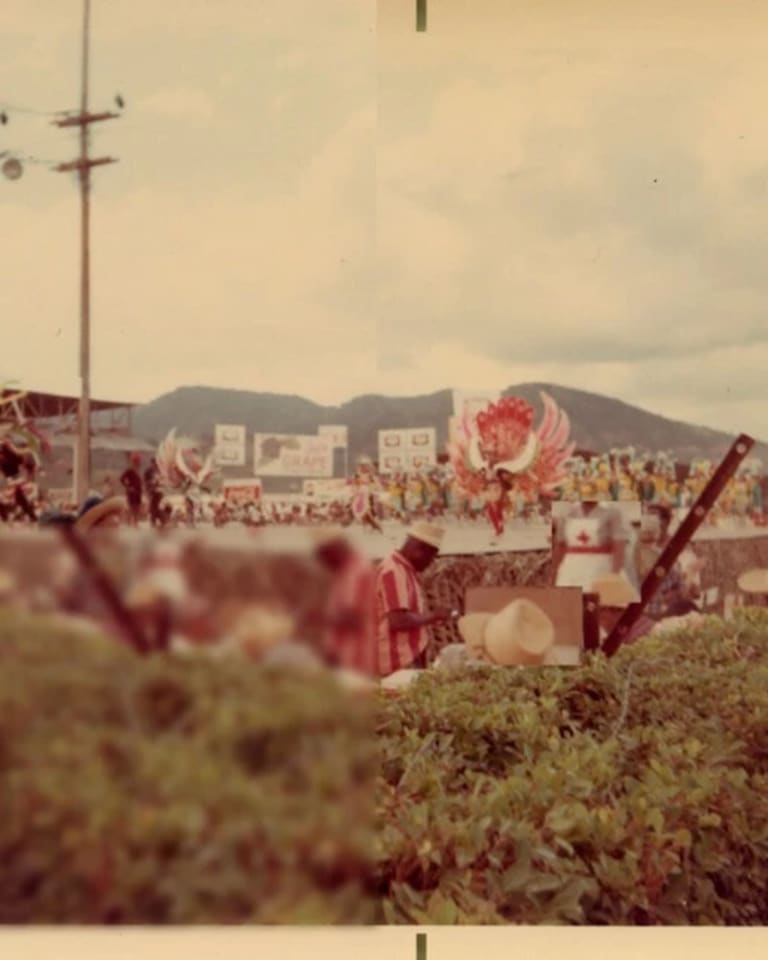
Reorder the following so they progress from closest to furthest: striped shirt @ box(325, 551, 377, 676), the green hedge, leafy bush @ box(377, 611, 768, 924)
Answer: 1. leafy bush @ box(377, 611, 768, 924)
2. the green hedge
3. striped shirt @ box(325, 551, 377, 676)

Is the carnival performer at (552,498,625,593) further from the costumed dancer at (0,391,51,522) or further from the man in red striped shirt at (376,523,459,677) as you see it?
the costumed dancer at (0,391,51,522)

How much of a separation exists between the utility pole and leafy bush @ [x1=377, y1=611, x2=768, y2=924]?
109cm

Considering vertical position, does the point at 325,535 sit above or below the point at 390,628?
above

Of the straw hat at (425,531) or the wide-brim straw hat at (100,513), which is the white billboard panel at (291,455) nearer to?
the straw hat at (425,531)

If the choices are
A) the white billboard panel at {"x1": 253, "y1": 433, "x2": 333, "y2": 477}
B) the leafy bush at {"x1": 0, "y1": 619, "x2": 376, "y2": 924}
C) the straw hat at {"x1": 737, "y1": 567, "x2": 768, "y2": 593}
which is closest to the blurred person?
the straw hat at {"x1": 737, "y1": 567, "x2": 768, "y2": 593}

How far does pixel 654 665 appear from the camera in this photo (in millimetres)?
4145

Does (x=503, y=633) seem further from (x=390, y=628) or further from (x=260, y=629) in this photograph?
(x=260, y=629)

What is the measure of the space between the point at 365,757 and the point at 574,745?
1.97 feet

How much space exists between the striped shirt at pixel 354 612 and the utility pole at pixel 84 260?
2.51ft

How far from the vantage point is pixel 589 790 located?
3.85 metres

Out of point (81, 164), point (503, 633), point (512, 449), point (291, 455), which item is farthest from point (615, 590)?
point (81, 164)

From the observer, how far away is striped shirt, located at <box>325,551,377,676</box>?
400cm

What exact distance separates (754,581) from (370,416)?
1.20m

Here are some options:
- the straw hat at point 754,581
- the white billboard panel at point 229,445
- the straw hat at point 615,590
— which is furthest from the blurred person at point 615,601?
the white billboard panel at point 229,445
